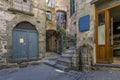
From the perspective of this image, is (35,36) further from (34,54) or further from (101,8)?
(101,8)

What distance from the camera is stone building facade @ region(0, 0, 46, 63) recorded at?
28.1ft

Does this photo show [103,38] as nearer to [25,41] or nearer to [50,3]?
[25,41]

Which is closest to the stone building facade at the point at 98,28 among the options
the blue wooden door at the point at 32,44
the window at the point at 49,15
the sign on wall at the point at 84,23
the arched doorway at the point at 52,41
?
the sign on wall at the point at 84,23

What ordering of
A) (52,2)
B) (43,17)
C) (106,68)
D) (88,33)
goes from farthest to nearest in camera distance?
(52,2) → (43,17) → (88,33) → (106,68)

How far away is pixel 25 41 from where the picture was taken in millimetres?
9781

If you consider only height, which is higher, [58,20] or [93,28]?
[58,20]

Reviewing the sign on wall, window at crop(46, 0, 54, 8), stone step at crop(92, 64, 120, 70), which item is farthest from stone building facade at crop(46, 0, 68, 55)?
stone step at crop(92, 64, 120, 70)

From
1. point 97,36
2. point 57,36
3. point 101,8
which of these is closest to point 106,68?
point 97,36

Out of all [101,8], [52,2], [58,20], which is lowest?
[101,8]

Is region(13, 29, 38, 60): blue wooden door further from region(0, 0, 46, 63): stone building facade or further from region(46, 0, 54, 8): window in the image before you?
region(46, 0, 54, 8): window

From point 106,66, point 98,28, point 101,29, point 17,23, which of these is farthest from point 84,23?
point 17,23

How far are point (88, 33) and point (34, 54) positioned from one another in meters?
4.73

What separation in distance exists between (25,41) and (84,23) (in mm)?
4355

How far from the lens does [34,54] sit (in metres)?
10.4
